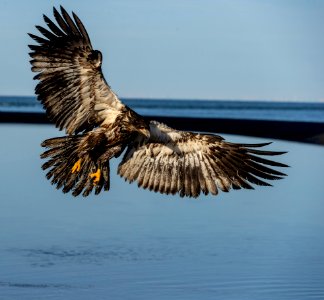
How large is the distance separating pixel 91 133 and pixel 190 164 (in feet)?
3.68

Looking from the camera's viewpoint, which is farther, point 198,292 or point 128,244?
point 128,244

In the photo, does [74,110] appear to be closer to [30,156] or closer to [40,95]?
[40,95]

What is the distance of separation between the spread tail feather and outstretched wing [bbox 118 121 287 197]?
743mm

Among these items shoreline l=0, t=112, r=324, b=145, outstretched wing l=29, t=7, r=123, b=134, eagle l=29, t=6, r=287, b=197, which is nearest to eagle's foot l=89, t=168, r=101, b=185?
eagle l=29, t=6, r=287, b=197

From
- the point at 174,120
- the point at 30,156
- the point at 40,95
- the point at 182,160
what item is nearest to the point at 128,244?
the point at 182,160

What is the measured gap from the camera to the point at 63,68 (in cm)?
1042

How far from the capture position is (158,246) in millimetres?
11828

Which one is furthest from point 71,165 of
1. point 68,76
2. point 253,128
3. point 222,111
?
point 222,111

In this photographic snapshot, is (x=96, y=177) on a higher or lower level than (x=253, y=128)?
lower

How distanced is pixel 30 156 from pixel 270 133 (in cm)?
1366

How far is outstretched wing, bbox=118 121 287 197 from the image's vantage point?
10.6 metres

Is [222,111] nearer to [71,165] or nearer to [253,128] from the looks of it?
[253,128]

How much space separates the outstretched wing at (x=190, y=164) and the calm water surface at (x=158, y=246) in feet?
2.67

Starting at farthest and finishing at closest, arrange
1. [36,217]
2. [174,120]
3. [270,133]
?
1. [174,120]
2. [270,133]
3. [36,217]
